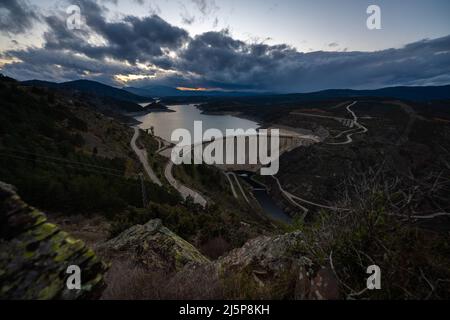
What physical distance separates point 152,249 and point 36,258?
396cm

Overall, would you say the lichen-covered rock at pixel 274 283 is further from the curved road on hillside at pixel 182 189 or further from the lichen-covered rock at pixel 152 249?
the curved road on hillside at pixel 182 189

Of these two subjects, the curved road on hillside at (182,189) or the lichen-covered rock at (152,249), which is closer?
the lichen-covered rock at (152,249)

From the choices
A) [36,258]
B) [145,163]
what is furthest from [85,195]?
[145,163]

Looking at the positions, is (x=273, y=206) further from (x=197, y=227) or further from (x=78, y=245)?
(x=78, y=245)

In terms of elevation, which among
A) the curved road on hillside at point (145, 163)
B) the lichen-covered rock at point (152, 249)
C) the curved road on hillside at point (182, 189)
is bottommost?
the curved road on hillside at point (182, 189)

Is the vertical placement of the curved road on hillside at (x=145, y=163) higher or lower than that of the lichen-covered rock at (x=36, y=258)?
lower

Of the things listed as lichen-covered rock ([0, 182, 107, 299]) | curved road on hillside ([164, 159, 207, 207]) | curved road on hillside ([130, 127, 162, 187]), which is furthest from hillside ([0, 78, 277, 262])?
curved road on hillside ([130, 127, 162, 187])

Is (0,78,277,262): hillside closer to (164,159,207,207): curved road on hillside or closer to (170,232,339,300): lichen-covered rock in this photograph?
(170,232,339,300): lichen-covered rock

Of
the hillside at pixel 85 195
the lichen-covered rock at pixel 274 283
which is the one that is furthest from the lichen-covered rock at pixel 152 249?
the hillside at pixel 85 195

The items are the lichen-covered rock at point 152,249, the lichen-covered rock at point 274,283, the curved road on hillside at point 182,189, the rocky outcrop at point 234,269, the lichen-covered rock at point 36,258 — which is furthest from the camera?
the curved road on hillside at point 182,189

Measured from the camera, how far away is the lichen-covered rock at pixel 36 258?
271cm

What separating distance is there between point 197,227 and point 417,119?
114869 mm

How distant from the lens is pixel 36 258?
114 inches

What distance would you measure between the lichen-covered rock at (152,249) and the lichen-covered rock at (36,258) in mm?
2748
